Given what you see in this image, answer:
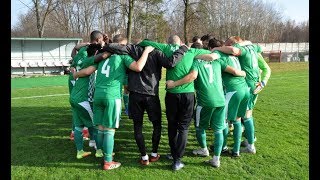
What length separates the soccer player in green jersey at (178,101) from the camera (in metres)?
5.39

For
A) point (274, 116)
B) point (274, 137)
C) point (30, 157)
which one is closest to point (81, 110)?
point (30, 157)

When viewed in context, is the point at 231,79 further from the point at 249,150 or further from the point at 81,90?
the point at 81,90

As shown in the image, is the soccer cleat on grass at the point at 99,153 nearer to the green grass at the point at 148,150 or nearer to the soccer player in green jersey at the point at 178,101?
the green grass at the point at 148,150

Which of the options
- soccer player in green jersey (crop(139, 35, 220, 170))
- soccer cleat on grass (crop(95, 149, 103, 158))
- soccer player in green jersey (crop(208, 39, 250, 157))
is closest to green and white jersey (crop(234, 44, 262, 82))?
soccer player in green jersey (crop(208, 39, 250, 157))

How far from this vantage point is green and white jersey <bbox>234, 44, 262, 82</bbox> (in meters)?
6.09

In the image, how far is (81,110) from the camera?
19.7ft

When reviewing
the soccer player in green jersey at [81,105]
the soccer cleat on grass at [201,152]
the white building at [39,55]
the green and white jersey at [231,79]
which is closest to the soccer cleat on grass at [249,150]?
the soccer cleat on grass at [201,152]

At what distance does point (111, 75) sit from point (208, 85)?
5.42 feet

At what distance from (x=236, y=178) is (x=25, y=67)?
26.9 m

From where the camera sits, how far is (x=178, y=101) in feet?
17.7

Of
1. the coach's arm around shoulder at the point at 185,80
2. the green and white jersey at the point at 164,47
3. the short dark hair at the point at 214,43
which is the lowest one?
the coach's arm around shoulder at the point at 185,80

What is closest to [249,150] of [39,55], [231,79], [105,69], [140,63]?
[231,79]

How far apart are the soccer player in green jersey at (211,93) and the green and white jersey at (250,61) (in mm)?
465

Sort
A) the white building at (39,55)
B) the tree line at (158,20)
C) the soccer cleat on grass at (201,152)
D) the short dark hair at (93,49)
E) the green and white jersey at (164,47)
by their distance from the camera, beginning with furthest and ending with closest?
1. the tree line at (158,20)
2. the white building at (39,55)
3. the soccer cleat on grass at (201,152)
4. the short dark hair at (93,49)
5. the green and white jersey at (164,47)
